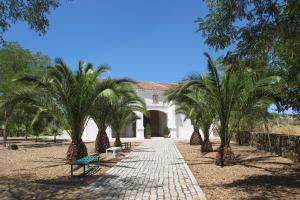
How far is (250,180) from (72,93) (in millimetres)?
7319

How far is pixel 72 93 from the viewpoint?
13.9 m

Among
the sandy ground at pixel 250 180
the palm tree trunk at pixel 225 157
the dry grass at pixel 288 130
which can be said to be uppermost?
the dry grass at pixel 288 130

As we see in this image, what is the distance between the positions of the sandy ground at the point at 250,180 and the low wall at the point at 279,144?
1.88 ft

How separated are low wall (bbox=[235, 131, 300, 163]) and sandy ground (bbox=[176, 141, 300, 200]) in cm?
57

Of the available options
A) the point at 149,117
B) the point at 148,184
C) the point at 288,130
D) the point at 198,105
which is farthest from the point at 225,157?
the point at 149,117

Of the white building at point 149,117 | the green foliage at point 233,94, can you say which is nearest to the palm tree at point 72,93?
the green foliage at point 233,94

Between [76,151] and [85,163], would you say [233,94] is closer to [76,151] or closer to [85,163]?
[85,163]

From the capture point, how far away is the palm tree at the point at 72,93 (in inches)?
545

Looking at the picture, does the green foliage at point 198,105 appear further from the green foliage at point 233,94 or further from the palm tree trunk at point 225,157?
the palm tree trunk at point 225,157

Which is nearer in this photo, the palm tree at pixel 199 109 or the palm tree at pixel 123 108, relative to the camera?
the palm tree at pixel 199 109

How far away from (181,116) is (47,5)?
37674mm

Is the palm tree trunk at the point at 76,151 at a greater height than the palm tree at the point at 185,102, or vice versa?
the palm tree at the point at 185,102

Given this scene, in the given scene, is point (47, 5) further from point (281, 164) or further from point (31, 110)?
point (31, 110)

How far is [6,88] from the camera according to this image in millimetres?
27062
